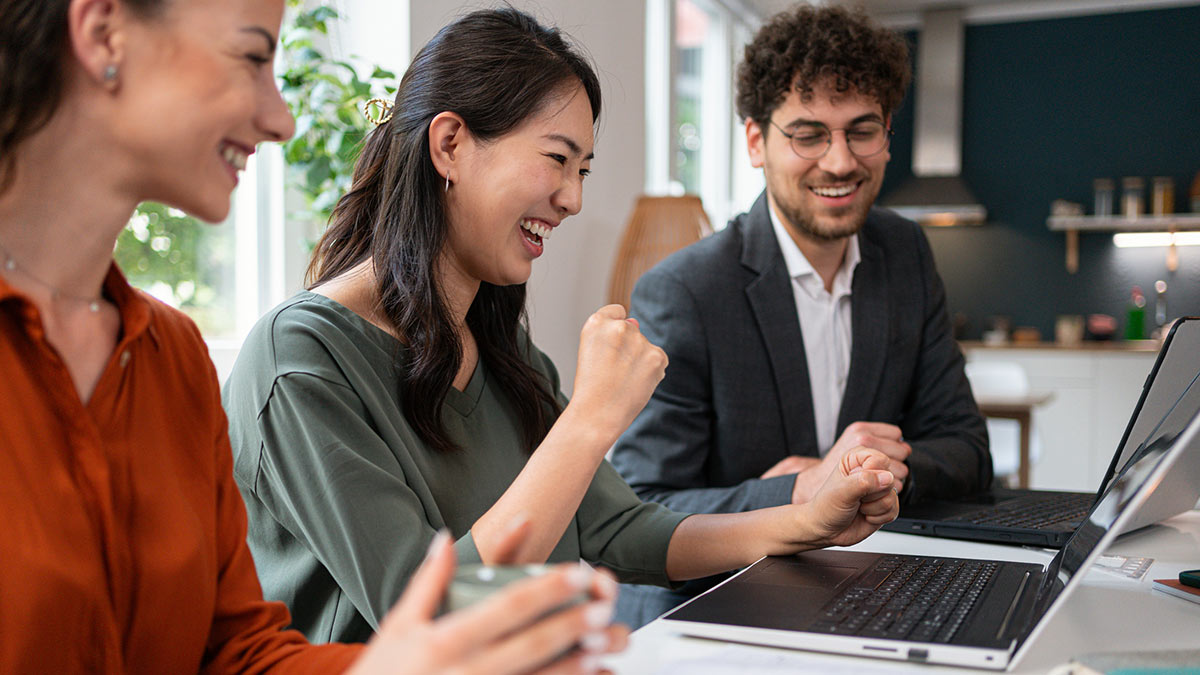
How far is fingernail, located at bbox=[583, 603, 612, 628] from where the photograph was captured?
51 centimetres

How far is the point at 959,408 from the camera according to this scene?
2.06 meters

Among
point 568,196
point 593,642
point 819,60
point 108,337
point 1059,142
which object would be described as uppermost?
point 1059,142

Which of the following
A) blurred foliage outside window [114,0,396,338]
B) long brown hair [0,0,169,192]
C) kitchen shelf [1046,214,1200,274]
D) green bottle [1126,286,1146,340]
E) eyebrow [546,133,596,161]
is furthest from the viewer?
green bottle [1126,286,1146,340]

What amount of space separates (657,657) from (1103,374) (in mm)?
5682

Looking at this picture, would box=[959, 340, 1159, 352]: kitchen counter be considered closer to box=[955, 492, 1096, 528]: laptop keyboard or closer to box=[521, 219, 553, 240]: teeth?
box=[955, 492, 1096, 528]: laptop keyboard

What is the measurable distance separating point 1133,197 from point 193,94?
21.5 feet

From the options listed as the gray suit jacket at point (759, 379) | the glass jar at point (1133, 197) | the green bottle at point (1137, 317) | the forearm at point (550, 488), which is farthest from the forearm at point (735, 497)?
the glass jar at point (1133, 197)

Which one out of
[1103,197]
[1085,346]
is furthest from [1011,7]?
[1085,346]

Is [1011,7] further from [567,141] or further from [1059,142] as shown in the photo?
[567,141]

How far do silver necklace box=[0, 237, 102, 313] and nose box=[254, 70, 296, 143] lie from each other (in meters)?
0.20

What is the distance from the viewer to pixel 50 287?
31.7 inches

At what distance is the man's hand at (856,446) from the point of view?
1.56 meters

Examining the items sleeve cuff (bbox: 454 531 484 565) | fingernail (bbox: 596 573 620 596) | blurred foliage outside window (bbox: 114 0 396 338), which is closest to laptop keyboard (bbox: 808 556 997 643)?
sleeve cuff (bbox: 454 531 484 565)

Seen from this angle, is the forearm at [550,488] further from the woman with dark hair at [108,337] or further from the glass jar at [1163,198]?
the glass jar at [1163,198]
